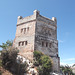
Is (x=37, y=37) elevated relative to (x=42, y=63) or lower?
elevated

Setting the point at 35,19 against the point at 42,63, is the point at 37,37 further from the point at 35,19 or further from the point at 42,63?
the point at 42,63

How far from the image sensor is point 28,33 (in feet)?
53.1

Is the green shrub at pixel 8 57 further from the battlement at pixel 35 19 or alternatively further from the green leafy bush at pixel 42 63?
the battlement at pixel 35 19

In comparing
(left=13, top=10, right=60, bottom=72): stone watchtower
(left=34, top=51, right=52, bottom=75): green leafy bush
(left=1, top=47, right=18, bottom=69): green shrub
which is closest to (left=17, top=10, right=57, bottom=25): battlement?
(left=13, top=10, right=60, bottom=72): stone watchtower

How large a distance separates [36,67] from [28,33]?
571 cm

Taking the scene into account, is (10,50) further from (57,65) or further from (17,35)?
(57,65)

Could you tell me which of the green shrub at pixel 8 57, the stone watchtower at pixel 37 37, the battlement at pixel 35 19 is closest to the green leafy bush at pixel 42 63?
the stone watchtower at pixel 37 37

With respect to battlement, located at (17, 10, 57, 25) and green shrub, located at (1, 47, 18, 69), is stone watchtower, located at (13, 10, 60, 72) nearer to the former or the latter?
battlement, located at (17, 10, 57, 25)

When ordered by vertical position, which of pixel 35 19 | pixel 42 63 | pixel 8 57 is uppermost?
pixel 35 19

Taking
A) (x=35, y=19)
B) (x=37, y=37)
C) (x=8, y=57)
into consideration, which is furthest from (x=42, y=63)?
(x=35, y=19)

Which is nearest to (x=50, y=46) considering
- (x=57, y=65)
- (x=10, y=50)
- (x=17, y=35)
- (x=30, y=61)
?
(x=57, y=65)

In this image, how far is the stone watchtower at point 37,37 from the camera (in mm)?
15234

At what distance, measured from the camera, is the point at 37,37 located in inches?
609

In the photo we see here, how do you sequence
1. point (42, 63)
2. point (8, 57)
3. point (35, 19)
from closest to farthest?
point (8, 57) < point (42, 63) < point (35, 19)
